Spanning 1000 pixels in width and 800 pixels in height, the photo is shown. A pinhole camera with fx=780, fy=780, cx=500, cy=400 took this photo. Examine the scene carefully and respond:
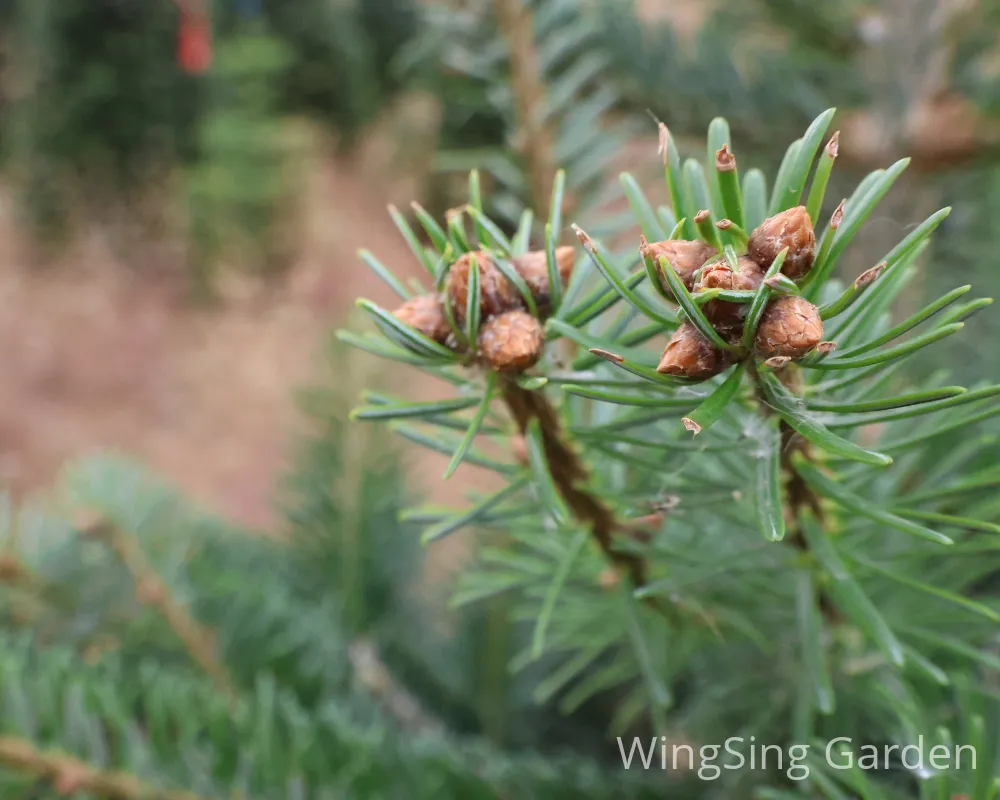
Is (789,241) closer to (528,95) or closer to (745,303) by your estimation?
(745,303)

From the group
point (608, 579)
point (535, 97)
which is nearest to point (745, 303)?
point (608, 579)

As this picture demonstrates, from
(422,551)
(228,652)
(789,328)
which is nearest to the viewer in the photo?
(789,328)

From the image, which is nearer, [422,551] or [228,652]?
[228,652]

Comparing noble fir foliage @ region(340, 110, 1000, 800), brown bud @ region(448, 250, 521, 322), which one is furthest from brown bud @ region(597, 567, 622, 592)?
brown bud @ region(448, 250, 521, 322)

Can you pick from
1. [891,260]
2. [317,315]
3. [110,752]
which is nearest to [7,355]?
[317,315]

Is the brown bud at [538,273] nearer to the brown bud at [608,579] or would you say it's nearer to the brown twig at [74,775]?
the brown bud at [608,579]
